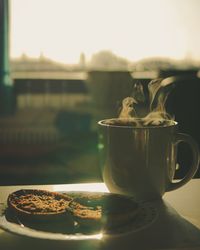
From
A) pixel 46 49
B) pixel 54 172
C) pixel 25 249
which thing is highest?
pixel 46 49

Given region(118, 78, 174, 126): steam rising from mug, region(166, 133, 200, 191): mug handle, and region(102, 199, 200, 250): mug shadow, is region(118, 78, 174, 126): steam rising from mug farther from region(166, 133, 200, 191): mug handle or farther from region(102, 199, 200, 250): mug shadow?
region(102, 199, 200, 250): mug shadow

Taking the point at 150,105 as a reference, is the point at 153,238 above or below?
below

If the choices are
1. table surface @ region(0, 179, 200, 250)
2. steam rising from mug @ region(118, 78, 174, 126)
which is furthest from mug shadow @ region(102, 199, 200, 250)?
steam rising from mug @ region(118, 78, 174, 126)

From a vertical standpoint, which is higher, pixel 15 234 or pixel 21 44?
pixel 21 44

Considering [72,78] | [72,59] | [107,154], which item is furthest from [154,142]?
[72,78]

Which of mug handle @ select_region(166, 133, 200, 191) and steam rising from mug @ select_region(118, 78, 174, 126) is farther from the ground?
steam rising from mug @ select_region(118, 78, 174, 126)

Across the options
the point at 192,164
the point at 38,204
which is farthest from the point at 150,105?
the point at 38,204

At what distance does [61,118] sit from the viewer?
3297 mm

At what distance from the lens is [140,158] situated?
66 cm

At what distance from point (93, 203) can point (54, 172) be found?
1875 millimetres

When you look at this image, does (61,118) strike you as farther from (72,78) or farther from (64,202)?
(64,202)

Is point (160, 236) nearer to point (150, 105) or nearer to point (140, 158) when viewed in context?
point (140, 158)

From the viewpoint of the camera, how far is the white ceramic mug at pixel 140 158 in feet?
2.15

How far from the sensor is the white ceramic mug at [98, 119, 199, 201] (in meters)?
0.66
